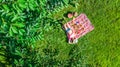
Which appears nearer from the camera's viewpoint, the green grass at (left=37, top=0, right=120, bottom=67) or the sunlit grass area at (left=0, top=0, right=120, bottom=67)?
the sunlit grass area at (left=0, top=0, right=120, bottom=67)

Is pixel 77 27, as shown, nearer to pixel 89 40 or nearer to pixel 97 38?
pixel 89 40

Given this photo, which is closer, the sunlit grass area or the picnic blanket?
the sunlit grass area

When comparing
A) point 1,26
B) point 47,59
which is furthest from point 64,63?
point 1,26

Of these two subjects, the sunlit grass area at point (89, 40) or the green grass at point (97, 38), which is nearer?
the sunlit grass area at point (89, 40)

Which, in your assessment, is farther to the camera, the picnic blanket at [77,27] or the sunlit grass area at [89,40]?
the picnic blanket at [77,27]

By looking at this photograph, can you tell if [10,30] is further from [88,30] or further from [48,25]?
[88,30]
